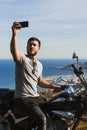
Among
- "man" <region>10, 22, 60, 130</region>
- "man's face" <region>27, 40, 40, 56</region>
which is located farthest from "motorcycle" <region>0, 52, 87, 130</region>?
"man's face" <region>27, 40, 40, 56</region>

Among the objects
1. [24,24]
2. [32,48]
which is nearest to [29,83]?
[32,48]

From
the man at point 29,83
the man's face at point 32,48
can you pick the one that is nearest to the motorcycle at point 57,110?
the man at point 29,83

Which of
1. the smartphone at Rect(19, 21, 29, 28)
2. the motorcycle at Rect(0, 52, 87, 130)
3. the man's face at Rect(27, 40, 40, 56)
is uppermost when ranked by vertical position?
the smartphone at Rect(19, 21, 29, 28)

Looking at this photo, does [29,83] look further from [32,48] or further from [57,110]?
[57,110]

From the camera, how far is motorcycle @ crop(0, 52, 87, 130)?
878cm

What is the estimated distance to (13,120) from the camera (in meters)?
8.87

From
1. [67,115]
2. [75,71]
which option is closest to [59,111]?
[67,115]

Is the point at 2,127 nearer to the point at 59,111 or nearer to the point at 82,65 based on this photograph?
the point at 59,111

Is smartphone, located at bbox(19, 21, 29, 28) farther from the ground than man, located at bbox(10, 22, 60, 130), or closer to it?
farther from the ground

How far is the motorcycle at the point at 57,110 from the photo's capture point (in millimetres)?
8781

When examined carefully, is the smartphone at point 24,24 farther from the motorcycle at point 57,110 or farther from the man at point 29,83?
the motorcycle at point 57,110

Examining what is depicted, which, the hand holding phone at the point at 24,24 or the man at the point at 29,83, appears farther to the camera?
the man at the point at 29,83

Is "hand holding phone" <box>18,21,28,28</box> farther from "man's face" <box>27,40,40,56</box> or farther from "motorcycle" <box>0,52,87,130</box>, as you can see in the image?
"motorcycle" <box>0,52,87,130</box>

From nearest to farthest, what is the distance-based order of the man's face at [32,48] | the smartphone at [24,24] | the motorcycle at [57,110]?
the smartphone at [24,24]
the man's face at [32,48]
the motorcycle at [57,110]
